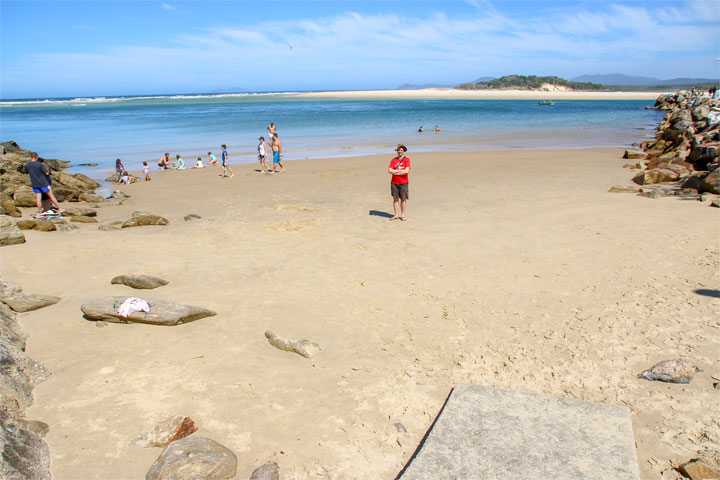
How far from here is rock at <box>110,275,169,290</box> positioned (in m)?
6.45

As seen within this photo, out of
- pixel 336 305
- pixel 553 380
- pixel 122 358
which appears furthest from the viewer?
pixel 336 305

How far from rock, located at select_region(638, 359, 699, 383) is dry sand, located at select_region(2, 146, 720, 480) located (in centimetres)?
9

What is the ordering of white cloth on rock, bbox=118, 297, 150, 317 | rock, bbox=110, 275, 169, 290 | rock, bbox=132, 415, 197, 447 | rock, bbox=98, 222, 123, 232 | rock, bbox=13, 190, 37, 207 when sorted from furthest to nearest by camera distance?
1. rock, bbox=13, 190, 37, 207
2. rock, bbox=98, 222, 123, 232
3. rock, bbox=110, 275, 169, 290
4. white cloth on rock, bbox=118, 297, 150, 317
5. rock, bbox=132, 415, 197, 447

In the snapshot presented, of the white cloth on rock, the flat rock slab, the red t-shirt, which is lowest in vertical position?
the flat rock slab

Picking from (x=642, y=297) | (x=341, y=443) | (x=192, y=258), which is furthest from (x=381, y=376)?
(x=192, y=258)

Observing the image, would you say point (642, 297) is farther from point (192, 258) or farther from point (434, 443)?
point (192, 258)

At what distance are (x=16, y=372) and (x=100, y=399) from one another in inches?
32.0

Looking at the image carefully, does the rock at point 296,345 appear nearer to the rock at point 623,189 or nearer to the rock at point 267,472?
the rock at point 267,472

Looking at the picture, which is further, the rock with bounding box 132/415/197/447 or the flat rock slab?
the rock with bounding box 132/415/197/447

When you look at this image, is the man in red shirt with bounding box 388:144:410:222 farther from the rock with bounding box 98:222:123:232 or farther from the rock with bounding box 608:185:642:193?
the rock with bounding box 608:185:642:193

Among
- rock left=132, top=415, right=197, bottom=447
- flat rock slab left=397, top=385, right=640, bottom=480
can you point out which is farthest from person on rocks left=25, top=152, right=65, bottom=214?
flat rock slab left=397, top=385, right=640, bottom=480

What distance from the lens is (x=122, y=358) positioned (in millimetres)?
4812

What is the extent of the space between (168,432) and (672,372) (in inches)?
172

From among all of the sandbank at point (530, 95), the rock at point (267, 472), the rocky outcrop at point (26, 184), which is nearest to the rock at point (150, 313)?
the rock at point (267, 472)
